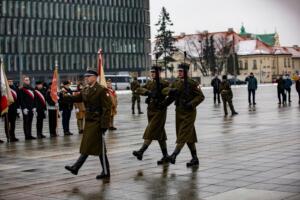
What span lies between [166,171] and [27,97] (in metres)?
9.05

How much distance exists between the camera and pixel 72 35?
373 feet

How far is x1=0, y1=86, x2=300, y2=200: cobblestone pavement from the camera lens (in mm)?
8781

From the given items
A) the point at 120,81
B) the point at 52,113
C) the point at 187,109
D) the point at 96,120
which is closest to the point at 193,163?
the point at 187,109

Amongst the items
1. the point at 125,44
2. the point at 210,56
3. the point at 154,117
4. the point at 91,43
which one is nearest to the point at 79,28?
the point at 91,43

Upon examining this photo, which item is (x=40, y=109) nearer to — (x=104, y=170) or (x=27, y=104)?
(x=27, y=104)

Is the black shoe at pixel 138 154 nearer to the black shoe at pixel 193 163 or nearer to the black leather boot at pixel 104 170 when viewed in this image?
the black shoe at pixel 193 163

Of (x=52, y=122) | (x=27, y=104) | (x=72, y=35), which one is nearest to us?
(x=27, y=104)

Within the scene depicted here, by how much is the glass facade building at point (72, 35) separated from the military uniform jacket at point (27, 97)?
80.3 m

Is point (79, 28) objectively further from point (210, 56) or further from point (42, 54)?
point (210, 56)

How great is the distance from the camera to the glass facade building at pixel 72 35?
105062 mm

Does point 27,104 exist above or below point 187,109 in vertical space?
below

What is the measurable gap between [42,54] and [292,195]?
338ft

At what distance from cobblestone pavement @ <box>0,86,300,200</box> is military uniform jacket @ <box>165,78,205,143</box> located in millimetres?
583

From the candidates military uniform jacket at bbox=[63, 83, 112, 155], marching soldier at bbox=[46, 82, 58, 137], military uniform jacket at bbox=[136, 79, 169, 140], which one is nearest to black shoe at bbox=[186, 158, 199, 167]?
military uniform jacket at bbox=[136, 79, 169, 140]
